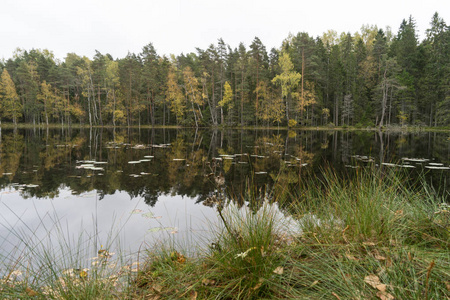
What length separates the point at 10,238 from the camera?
12.0ft

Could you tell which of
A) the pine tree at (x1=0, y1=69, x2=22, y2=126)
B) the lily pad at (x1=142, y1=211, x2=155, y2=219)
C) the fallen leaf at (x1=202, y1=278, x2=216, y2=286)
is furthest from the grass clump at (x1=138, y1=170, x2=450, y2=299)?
the pine tree at (x1=0, y1=69, x2=22, y2=126)

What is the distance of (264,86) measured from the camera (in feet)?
132

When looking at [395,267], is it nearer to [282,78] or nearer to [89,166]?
[89,166]

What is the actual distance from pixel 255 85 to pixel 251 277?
42812mm

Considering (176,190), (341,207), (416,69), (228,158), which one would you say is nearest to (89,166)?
(176,190)

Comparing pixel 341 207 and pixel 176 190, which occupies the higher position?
pixel 341 207

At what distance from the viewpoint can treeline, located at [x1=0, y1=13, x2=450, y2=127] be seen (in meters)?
38.9

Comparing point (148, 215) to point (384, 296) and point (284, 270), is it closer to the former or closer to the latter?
point (284, 270)

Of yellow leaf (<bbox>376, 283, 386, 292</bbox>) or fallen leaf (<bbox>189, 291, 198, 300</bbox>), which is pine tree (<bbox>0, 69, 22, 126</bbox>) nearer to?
fallen leaf (<bbox>189, 291, 198, 300</bbox>)

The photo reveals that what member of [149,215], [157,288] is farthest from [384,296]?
[149,215]

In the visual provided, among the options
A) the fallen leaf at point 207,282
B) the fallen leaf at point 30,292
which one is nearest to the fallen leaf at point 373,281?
the fallen leaf at point 207,282

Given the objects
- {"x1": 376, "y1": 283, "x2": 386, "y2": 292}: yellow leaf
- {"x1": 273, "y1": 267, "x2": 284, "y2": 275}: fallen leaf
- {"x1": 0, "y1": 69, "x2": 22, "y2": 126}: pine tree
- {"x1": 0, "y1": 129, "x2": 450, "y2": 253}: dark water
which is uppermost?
{"x1": 0, "y1": 69, "x2": 22, "y2": 126}: pine tree

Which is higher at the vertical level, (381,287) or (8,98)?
(8,98)

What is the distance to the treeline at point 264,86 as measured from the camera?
38875 millimetres
